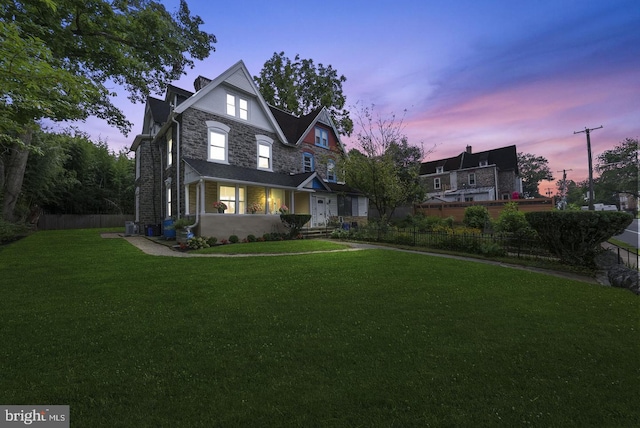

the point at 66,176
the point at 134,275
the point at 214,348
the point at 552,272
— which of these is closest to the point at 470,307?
the point at 214,348

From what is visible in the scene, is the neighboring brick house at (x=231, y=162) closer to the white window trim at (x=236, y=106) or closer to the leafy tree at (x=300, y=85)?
the white window trim at (x=236, y=106)

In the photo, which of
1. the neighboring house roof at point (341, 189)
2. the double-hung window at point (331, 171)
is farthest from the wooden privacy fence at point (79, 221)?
the neighboring house roof at point (341, 189)

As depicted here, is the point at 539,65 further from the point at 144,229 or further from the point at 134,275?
the point at 144,229

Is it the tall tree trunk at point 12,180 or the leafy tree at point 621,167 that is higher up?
the leafy tree at point 621,167

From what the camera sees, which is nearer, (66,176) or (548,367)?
(548,367)

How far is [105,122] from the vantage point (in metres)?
16.7

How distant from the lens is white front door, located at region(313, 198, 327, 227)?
20125 millimetres

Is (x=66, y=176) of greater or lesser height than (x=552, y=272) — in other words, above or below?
above

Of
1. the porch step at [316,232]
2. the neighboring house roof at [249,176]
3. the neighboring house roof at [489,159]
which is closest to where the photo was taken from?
the neighboring house roof at [249,176]

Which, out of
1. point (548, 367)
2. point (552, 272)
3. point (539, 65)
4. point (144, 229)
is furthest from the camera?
point (144, 229)

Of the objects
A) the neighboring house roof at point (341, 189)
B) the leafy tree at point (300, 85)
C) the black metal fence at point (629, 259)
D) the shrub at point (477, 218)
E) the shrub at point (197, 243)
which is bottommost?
the black metal fence at point (629, 259)

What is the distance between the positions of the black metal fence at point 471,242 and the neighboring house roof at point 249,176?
6.43 m

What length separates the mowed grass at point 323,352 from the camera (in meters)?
2.22

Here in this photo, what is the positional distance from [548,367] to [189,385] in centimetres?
374
